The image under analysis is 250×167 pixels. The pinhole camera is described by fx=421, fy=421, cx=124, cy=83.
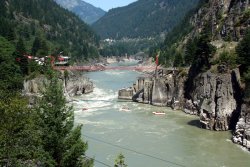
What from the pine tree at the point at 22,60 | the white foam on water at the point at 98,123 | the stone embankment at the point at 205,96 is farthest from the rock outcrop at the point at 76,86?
the white foam on water at the point at 98,123

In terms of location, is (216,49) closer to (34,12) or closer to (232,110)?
(232,110)

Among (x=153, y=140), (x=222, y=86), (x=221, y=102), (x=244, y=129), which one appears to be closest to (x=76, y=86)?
(x=222, y=86)

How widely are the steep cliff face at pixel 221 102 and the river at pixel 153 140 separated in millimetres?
1665

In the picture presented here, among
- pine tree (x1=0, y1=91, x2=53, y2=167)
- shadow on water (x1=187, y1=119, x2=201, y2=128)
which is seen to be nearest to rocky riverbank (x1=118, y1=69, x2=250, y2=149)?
shadow on water (x1=187, y1=119, x2=201, y2=128)

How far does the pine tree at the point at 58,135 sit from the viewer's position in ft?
73.7

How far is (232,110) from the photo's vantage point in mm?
53188

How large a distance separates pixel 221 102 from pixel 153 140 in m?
11.7

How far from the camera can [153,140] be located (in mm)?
47500

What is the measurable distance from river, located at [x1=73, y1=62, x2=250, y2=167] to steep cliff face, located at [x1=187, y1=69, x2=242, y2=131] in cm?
167

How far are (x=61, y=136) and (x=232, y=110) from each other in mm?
34793

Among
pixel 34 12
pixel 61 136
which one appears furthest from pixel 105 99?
pixel 34 12

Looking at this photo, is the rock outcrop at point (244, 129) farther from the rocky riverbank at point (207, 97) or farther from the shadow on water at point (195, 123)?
the shadow on water at point (195, 123)

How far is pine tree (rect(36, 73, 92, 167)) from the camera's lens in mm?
22469

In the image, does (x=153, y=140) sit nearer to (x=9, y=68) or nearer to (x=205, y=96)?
(x=205, y=96)
